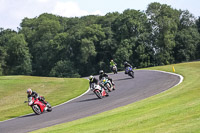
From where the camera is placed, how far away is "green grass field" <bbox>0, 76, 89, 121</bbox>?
23739mm

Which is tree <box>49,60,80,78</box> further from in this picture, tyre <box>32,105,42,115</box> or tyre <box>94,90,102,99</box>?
tyre <box>32,105,42,115</box>

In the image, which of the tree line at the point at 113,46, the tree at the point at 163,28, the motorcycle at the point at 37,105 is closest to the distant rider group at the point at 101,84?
the motorcycle at the point at 37,105

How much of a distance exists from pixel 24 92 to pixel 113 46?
51.0m

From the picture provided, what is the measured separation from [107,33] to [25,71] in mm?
23771

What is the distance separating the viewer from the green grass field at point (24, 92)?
23739 mm

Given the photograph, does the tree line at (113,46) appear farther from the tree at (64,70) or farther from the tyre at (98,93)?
the tyre at (98,93)

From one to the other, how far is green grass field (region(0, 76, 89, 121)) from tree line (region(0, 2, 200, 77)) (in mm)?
38304

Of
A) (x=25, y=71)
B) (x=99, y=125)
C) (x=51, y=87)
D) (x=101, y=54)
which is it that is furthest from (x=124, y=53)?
(x=99, y=125)

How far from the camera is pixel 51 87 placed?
34.8 metres

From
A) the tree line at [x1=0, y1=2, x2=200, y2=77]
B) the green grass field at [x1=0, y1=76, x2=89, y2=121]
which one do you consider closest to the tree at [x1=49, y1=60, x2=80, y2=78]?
the tree line at [x1=0, y1=2, x2=200, y2=77]

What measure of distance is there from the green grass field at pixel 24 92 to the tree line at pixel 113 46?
3830 cm

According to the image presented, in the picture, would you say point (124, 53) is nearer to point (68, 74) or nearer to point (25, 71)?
point (68, 74)

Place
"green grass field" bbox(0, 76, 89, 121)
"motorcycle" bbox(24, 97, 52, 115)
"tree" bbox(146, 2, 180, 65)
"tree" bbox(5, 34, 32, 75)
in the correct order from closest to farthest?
1. "motorcycle" bbox(24, 97, 52, 115)
2. "green grass field" bbox(0, 76, 89, 121)
3. "tree" bbox(146, 2, 180, 65)
4. "tree" bbox(5, 34, 32, 75)

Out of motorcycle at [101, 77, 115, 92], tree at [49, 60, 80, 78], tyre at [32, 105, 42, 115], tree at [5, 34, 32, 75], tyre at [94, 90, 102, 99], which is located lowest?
tyre at [32, 105, 42, 115]
